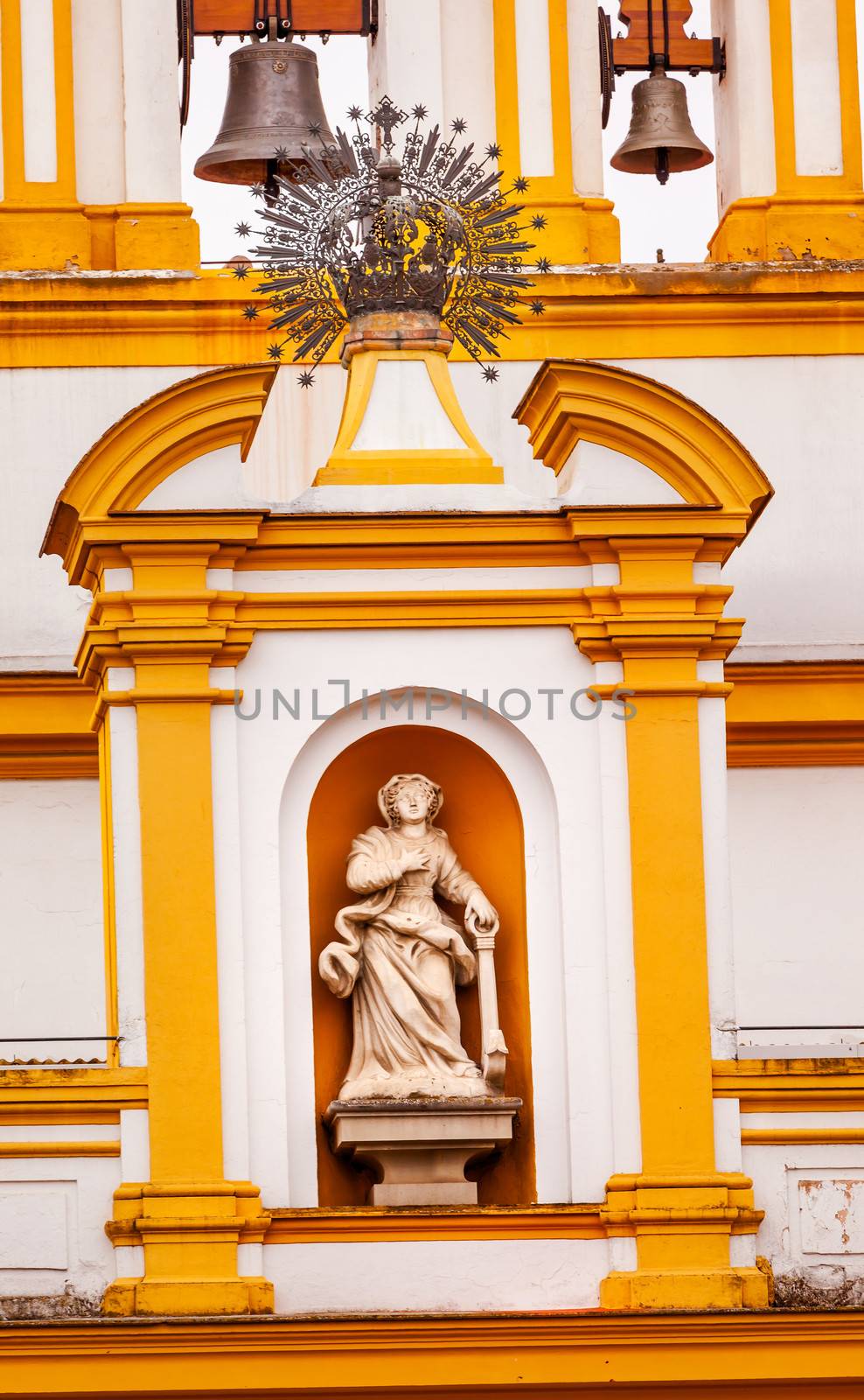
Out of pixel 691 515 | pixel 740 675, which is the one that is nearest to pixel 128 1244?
pixel 691 515

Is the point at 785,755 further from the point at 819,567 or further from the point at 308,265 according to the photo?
the point at 308,265

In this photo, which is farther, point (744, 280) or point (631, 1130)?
point (744, 280)

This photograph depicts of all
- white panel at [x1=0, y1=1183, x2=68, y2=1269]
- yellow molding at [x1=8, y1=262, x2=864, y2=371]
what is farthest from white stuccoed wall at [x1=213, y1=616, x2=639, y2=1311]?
yellow molding at [x1=8, y1=262, x2=864, y2=371]

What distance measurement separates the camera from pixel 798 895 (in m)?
20.5

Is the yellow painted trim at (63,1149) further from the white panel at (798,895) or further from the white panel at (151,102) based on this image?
Answer: the white panel at (151,102)

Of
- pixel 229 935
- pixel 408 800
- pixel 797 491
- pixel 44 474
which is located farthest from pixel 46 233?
pixel 229 935

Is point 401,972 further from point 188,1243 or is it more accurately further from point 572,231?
point 572,231

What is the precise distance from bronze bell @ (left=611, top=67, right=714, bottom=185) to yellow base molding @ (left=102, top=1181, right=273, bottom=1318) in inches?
283

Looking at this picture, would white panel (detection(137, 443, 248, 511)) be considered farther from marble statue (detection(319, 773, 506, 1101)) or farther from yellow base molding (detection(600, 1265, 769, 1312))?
yellow base molding (detection(600, 1265, 769, 1312))

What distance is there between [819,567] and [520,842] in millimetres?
3841

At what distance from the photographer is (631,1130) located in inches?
Result: 679

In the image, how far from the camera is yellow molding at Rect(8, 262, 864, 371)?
2095cm

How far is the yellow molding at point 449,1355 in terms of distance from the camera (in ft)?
54.3

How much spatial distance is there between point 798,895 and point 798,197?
3.40 m
